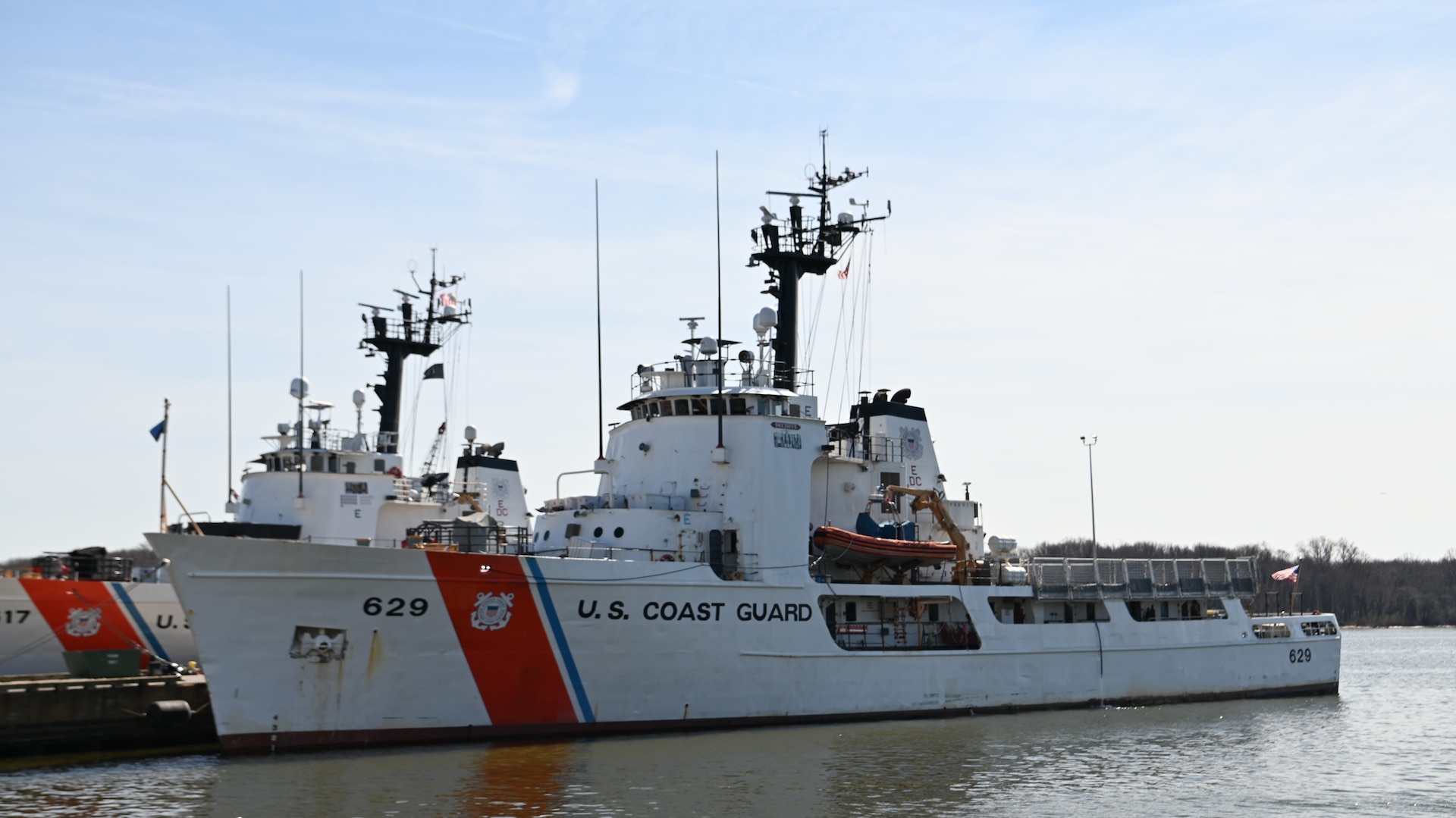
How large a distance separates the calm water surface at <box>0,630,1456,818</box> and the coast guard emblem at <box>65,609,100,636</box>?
8000 mm

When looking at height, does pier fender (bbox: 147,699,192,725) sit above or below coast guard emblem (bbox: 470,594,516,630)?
below

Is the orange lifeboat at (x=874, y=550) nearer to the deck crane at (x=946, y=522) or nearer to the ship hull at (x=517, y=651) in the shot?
the deck crane at (x=946, y=522)

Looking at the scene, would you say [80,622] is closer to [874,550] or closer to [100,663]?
[100,663]

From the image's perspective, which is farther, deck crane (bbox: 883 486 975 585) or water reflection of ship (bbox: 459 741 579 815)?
deck crane (bbox: 883 486 975 585)

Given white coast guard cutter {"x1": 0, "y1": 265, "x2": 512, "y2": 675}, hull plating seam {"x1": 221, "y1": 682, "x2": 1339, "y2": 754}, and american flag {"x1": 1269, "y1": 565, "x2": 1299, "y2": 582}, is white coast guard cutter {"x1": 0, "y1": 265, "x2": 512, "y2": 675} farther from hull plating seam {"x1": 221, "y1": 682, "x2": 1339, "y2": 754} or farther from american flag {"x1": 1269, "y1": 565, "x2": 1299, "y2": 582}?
american flag {"x1": 1269, "y1": 565, "x2": 1299, "y2": 582}

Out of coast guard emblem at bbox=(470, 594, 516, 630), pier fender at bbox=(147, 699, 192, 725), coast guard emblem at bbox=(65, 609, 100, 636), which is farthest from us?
coast guard emblem at bbox=(65, 609, 100, 636)

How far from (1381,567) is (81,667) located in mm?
103717

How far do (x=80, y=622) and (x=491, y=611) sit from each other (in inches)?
459

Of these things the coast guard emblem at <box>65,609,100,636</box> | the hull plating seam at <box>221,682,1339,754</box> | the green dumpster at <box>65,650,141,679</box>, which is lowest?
the hull plating seam at <box>221,682,1339,754</box>

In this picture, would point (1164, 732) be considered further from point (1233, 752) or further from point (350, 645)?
point (350, 645)

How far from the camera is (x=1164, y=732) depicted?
25.1 metres

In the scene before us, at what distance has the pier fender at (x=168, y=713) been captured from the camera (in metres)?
21.4

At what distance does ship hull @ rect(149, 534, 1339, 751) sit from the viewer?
65.4 feet

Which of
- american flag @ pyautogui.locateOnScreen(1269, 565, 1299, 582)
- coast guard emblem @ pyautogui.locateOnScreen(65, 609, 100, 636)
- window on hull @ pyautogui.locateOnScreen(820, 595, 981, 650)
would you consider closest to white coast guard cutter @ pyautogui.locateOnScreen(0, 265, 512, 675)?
coast guard emblem @ pyautogui.locateOnScreen(65, 609, 100, 636)
